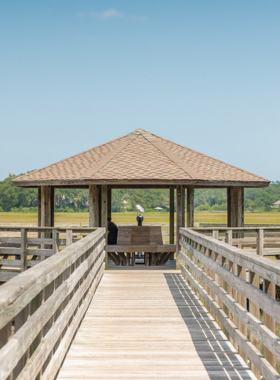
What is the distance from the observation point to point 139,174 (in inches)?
415

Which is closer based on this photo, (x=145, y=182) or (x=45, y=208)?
(x=145, y=182)

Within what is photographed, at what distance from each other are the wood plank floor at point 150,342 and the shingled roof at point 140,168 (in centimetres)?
366

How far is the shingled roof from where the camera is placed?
10367 millimetres

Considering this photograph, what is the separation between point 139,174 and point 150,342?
6.23m

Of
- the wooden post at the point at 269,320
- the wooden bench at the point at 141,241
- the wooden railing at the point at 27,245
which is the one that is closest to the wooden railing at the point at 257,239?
the wooden bench at the point at 141,241

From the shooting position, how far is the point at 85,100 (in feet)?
145

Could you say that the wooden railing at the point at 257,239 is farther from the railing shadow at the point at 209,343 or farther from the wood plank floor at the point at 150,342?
the railing shadow at the point at 209,343

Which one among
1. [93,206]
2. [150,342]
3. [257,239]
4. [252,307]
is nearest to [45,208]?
[93,206]

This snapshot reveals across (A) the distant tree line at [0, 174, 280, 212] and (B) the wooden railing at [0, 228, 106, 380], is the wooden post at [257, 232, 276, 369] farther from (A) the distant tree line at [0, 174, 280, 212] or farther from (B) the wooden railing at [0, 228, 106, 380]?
(A) the distant tree line at [0, 174, 280, 212]

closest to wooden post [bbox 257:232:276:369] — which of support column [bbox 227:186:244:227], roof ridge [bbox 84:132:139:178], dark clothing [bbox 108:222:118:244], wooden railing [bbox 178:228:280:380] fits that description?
wooden railing [bbox 178:228:280:380]

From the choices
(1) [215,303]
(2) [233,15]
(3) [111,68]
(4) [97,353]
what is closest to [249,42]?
(2) [233,15]

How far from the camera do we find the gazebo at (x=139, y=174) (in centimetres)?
1048

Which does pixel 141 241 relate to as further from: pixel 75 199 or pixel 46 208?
pixel 75 199

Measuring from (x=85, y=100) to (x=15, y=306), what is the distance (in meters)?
43.5
